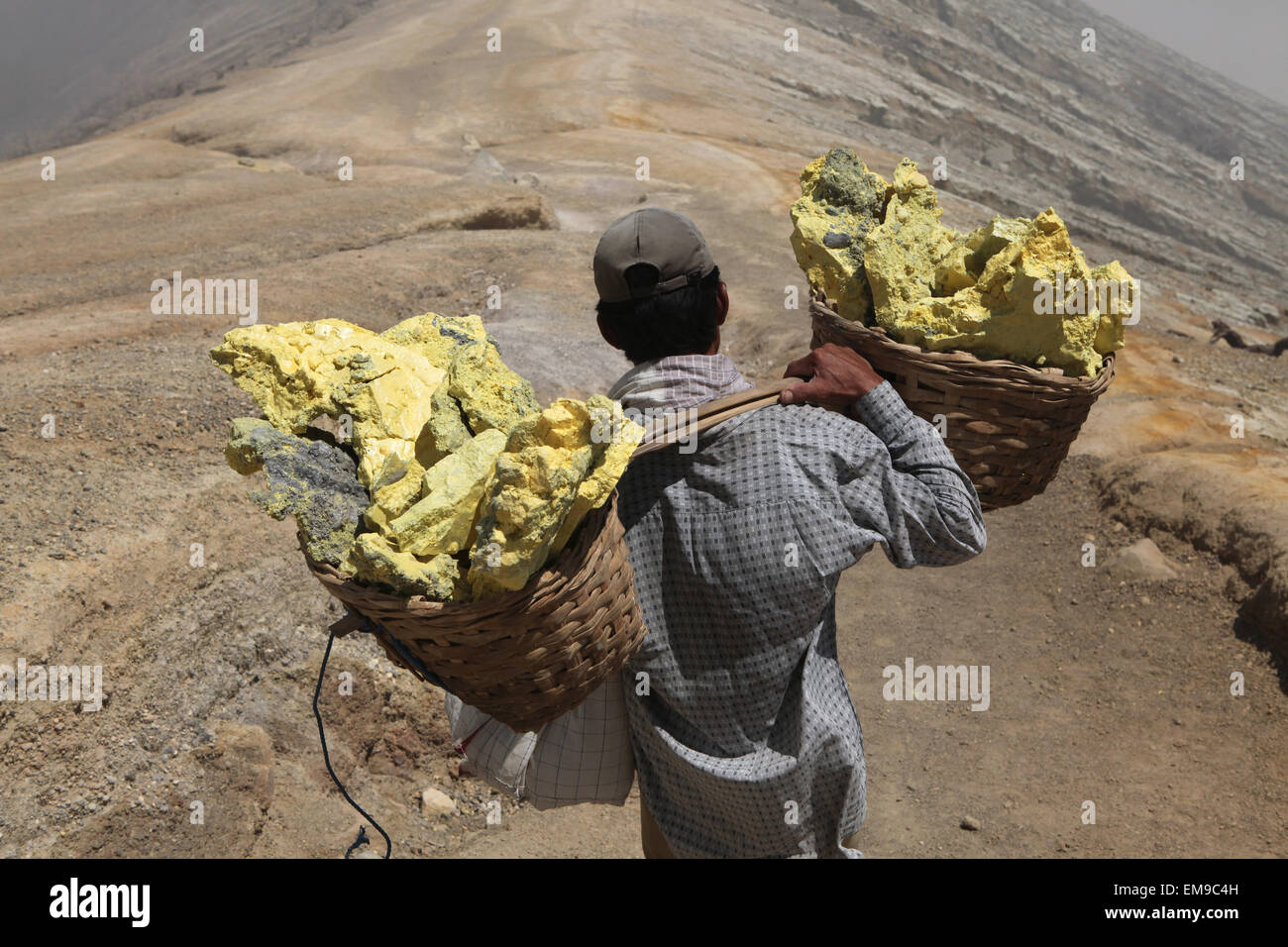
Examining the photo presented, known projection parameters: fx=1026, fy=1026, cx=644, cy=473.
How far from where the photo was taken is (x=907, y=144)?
29.2 m

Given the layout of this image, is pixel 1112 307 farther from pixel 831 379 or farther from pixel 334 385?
pixel 334 385

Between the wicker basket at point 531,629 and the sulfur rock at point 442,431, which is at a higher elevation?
the sulfur rock at point 442,431

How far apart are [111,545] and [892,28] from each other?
4574 cm

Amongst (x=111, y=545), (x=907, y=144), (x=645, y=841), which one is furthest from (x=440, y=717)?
(x=907, y=144)

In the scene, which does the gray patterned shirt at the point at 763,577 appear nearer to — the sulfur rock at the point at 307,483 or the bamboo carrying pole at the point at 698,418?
the bamboo carrying pole at the point at 698,418

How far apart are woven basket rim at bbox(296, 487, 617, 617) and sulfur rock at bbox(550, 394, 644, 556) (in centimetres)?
3

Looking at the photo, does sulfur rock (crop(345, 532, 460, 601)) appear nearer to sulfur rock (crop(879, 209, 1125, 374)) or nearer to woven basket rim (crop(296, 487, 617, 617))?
woven basket rim (crop(296, 487, 617, 617))

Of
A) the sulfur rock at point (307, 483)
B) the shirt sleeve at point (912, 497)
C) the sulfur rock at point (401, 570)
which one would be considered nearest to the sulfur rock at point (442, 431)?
the sulfur rock at point (307, 483)

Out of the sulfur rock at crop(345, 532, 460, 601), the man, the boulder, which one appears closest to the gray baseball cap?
the man

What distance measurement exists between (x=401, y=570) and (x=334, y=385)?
0.53 metres

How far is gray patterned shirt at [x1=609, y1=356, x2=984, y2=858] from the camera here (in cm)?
187

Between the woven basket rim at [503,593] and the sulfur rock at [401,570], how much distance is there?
2 cm

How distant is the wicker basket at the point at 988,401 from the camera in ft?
7.19

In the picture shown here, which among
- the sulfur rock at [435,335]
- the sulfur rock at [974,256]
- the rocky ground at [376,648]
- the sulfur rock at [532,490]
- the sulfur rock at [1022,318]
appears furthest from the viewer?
the rocky ground at [376,648]
